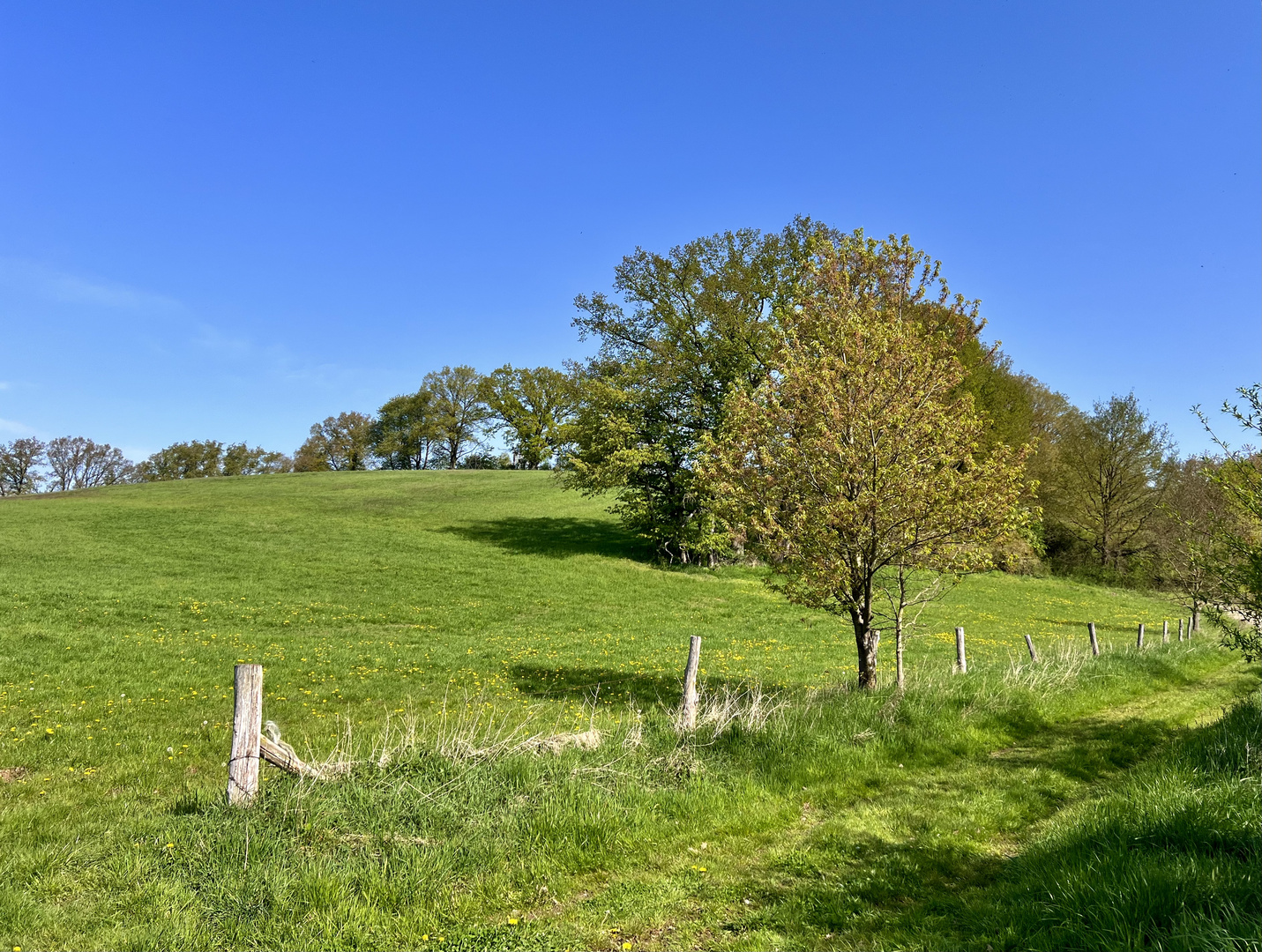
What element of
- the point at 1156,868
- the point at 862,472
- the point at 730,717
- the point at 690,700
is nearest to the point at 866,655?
the point at 862,472

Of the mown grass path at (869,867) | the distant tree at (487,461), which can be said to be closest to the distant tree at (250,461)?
the distant tree at (487,461)

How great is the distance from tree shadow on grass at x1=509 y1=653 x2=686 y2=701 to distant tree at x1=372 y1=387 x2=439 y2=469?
7961 cm

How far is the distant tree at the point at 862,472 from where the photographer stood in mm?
11055

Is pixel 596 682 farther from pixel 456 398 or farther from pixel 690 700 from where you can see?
pixel 456 398

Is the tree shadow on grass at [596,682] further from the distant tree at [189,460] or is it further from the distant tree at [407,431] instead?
the distant tree at [189,460]

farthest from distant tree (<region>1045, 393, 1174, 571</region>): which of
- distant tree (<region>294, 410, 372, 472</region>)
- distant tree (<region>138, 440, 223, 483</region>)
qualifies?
distant tree (<region>138, 440, 223, 483</region>)

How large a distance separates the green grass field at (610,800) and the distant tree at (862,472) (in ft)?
7.16

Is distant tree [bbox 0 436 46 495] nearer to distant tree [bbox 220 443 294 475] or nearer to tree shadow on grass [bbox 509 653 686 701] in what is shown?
distant tree [bbox 220 443 294 475]

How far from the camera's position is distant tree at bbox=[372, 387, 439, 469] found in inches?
3637

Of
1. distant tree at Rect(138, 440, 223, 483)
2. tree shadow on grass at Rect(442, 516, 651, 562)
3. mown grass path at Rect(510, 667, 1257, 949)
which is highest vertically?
distant tree at Rect(138, 440, 223, 483)

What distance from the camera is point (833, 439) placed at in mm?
10961

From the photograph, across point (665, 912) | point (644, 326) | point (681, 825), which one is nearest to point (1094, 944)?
point (665, 912)

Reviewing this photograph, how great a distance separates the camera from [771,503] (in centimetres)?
1177

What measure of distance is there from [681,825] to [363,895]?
2.96m
